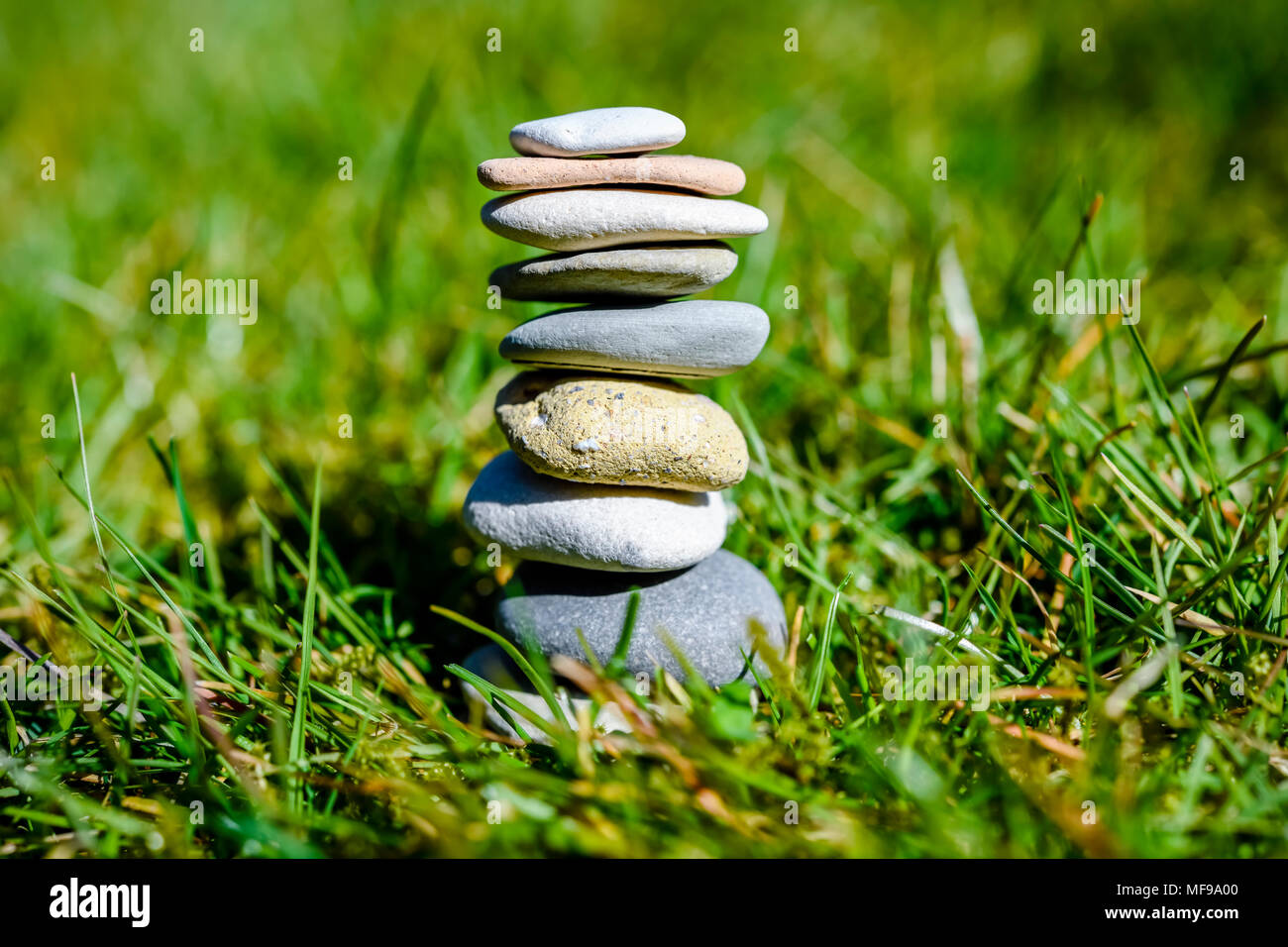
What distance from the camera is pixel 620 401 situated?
7.38 ft

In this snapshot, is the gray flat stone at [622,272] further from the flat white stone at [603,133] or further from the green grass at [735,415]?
the green grass at [735,415]

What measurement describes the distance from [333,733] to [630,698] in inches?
26.9

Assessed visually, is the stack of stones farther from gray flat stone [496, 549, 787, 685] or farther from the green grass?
the green grass

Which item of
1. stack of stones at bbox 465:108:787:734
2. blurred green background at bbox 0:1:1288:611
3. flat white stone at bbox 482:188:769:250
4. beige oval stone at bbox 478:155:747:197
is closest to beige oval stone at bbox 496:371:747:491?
stack of stones at bbox 465:108:787:734

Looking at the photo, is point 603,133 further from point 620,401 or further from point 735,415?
point 735,415

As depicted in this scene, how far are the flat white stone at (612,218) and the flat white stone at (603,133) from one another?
9 centimetres

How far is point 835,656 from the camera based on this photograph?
252 centimetres

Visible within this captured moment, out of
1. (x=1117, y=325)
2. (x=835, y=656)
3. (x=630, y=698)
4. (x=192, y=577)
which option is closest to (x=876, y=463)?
(x=835, y=656)

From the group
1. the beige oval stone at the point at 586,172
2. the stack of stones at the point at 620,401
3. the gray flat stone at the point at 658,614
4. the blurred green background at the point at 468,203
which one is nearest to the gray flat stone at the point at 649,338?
the stack of stones at the point at 620,401

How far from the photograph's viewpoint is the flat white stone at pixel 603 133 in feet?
6.95

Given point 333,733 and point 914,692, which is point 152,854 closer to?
point 333,733

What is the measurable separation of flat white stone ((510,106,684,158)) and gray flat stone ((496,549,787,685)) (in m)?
1.04

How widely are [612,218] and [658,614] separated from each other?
3.08ft

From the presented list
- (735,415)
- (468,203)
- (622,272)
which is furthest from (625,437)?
(468,203)
